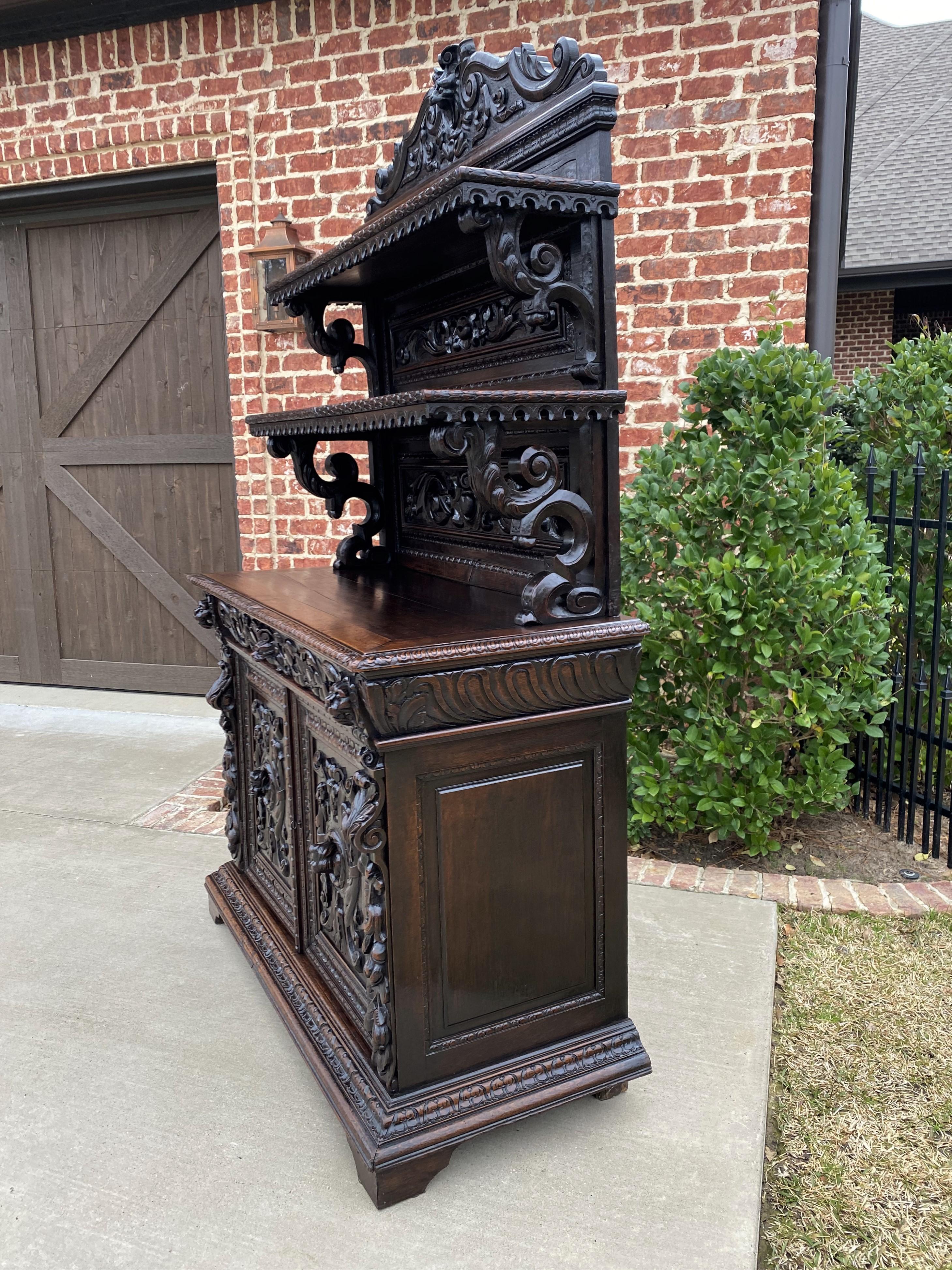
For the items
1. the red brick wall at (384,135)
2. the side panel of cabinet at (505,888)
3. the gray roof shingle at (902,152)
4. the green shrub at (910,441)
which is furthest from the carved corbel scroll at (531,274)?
the gray roof shingle at (902,152)

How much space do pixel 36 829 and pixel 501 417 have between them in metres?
2.90

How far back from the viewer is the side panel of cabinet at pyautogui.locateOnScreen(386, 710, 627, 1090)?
1940mm

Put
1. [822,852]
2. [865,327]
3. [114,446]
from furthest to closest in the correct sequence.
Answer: [865,327] → [114,446] → [822,852]

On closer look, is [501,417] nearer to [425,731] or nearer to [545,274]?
[545,274]

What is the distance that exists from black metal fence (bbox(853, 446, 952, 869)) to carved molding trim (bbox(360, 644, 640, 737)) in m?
1.77

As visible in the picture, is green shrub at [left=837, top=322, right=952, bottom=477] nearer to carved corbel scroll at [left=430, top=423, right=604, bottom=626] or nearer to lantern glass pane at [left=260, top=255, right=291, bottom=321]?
carved corbel scroll at [left=430, top=423, right=604, bottom=626]

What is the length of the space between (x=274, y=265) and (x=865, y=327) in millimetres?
9540

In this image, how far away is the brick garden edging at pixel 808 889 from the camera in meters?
3.12

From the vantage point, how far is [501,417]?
188 cm

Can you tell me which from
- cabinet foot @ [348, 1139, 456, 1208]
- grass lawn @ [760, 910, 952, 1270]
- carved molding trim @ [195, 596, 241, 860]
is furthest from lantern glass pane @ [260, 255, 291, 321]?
cabinet foot @ [348, 1139, 456, 1208]

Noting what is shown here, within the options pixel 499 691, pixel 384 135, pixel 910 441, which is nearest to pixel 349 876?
pixel 499 691

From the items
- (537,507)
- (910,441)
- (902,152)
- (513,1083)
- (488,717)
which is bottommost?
(513,1083)

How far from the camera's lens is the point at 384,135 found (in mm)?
4617

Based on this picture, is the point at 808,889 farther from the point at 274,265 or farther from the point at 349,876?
the point at 274,265
